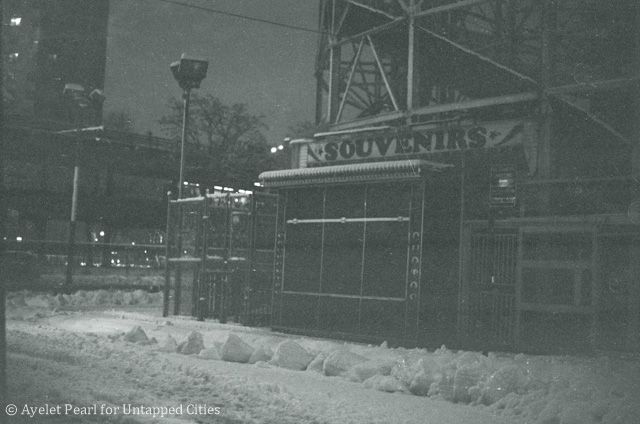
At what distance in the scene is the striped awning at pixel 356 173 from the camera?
14.7 metres

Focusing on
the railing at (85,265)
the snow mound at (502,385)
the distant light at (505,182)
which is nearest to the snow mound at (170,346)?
the snow mound at (502,385)

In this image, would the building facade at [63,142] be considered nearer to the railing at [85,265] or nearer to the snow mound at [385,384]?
the railing at [85,265]

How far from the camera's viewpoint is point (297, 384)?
10508 mm

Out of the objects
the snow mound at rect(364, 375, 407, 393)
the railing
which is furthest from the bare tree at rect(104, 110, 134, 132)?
the snow mound at rect(364, 375, 407, 393)

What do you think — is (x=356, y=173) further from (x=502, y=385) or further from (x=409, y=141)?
(x=502, y=385)

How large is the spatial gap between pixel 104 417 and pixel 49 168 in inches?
2286

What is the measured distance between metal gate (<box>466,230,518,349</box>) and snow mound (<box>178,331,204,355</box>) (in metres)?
4.51

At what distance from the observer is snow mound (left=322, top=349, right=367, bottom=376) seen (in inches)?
451

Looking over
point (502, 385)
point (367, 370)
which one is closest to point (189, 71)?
point (367, 370)

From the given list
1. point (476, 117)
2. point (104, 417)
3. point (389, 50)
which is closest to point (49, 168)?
point (389, 50)

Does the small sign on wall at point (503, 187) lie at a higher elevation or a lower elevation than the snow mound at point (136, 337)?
higher

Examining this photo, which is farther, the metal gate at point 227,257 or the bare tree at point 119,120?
the bare tree at point 119,120

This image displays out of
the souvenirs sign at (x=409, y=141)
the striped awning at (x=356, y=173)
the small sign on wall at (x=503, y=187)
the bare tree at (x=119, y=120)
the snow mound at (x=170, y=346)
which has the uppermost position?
the bare tree at (x=119, y=120)

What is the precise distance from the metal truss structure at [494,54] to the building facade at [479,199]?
0.06 meters
